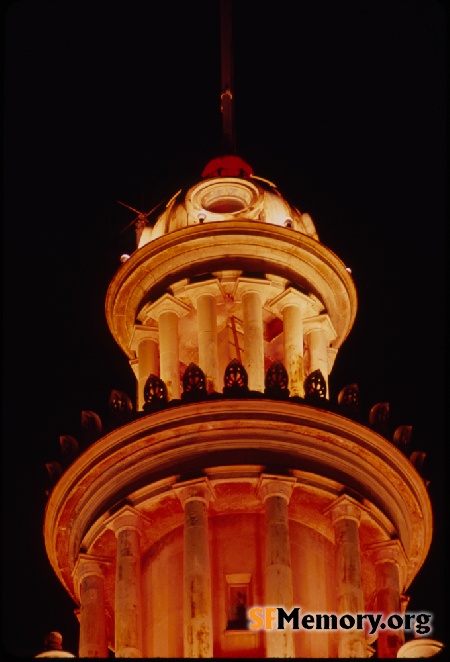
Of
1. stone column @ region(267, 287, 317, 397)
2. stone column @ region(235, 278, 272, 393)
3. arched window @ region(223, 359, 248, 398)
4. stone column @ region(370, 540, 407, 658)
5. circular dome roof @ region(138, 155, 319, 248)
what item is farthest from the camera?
circular dome roof @ region(138, 155, 319, 248)

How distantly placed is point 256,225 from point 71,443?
9396 mm

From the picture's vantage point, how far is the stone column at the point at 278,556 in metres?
71.3

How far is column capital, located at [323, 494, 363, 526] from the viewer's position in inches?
2960

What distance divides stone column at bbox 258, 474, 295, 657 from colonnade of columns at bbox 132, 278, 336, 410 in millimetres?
4233

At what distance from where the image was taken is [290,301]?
8094cm

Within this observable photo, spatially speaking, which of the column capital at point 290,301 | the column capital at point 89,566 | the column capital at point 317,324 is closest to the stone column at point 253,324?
the column capital at point 290,301

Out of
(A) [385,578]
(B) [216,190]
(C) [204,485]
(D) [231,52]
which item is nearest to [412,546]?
(A) [385,578]

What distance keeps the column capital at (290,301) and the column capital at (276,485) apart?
7.71 m

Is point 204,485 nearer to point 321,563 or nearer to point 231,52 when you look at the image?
point 321,563

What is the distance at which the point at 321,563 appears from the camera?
75.9 m

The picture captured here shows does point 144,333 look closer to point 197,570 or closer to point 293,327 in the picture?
point 293,327

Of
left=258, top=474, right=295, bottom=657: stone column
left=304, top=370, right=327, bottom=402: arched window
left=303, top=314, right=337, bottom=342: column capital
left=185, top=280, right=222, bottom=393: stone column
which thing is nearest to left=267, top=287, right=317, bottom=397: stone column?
left=303, top=314, right=337, bottom=342: column capital

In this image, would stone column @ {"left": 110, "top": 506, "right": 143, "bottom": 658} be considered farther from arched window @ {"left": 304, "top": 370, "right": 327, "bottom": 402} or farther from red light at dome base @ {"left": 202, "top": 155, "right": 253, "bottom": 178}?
red light at dome base @ {"left": 202, "top": 155, "right": 253, "bottom": 178}

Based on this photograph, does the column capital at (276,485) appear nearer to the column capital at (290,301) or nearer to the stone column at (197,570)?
the stone column at (197,570)
